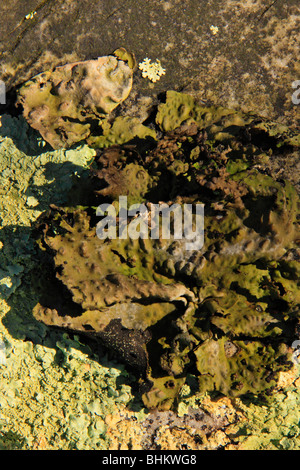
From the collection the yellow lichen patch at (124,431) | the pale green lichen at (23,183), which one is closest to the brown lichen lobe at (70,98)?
the pale green lichen at (23,183)

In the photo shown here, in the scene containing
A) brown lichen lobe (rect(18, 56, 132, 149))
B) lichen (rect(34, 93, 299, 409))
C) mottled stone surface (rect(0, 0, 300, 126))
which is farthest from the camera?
mottled stone surface (rect(0, 0, 300, 126))

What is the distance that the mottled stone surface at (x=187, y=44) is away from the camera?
3.09 metres

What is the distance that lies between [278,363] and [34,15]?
320cm

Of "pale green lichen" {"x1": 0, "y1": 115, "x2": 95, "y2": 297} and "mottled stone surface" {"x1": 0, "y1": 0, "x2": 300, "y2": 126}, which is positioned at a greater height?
"mottled stone surface" {"x1": 0, "y1": 0, "x2": 300, "y2": 126}

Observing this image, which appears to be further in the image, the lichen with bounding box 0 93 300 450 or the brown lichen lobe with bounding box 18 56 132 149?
the brown lichen lobe with bounding box 18 56 132 149

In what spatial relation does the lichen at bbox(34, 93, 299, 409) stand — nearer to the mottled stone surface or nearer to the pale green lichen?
the pale green lichen

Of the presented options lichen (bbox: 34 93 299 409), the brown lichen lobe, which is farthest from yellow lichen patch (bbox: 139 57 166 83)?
lichen (bbox: 34 93 299 409)

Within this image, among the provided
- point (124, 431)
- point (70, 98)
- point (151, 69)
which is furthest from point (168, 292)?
point (151, 69)

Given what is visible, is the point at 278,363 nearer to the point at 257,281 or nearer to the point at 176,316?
the point at 257,281

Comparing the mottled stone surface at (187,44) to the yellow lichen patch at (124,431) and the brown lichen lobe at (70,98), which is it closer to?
the brown lichen lobe at (70,98)

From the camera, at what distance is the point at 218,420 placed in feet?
10.0

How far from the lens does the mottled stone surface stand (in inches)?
122
